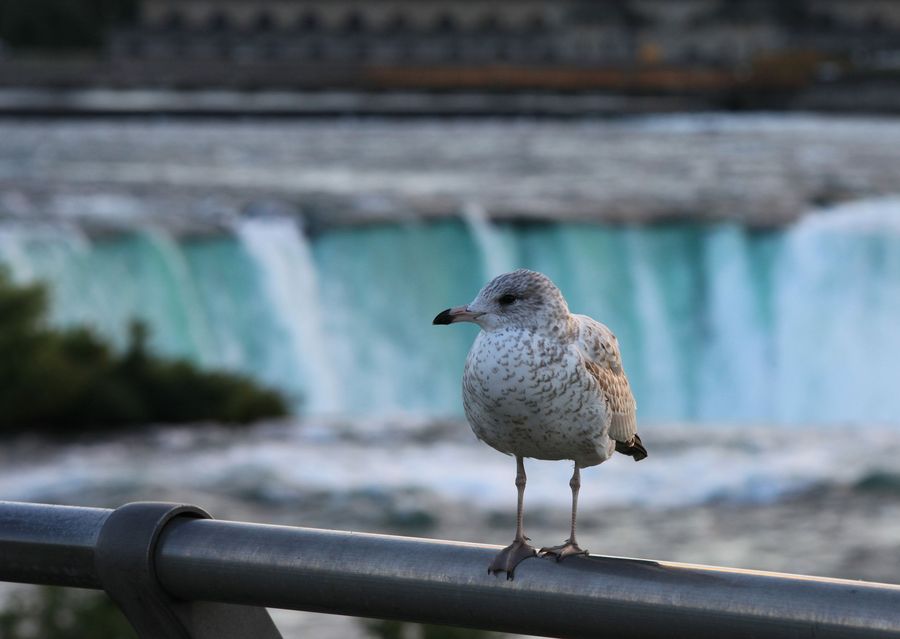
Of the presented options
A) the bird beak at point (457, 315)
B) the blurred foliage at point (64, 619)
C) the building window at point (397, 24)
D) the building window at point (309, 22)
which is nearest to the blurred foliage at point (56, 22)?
the building window at point (309, 22)

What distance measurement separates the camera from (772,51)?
46.5m

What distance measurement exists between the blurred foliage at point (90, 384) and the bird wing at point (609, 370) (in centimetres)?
765

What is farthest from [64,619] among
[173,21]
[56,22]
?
[56,22]

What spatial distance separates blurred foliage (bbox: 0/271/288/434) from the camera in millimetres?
8688

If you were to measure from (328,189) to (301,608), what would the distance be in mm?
14755

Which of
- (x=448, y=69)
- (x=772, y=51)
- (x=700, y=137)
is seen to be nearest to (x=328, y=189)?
(x=700, y=137)

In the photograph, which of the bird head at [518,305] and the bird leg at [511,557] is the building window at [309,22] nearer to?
the bird head at [518,305]

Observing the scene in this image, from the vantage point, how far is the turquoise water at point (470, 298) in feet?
34.7

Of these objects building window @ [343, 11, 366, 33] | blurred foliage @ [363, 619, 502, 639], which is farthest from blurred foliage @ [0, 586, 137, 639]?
building window @ [343, 11, 366, 33]

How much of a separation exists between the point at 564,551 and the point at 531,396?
134 mm

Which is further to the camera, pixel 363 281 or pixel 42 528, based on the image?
pixel 363 281

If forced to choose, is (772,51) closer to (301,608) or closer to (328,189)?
(328,189)

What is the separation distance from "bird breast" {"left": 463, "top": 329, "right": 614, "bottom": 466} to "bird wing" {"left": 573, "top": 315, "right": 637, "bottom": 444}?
20mm

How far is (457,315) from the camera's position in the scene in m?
1.25
